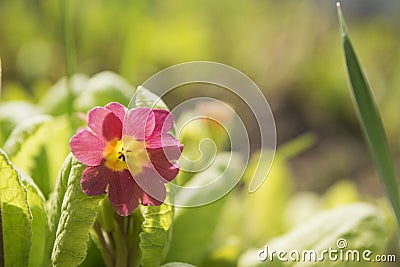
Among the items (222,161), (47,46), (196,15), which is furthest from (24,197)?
(196,15)

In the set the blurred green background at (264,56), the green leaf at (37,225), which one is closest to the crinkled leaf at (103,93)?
the green leaf at (37,225)

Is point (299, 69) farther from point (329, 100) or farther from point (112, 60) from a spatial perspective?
point (112, 60)

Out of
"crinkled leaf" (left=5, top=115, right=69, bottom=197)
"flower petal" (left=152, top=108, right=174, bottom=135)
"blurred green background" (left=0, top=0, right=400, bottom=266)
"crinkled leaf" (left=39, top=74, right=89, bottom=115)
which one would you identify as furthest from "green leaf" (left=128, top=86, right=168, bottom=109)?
"blurred green background" (left=0, top=0, right=400, bottom=266)

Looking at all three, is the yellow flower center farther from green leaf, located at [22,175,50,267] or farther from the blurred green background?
the blurred green background

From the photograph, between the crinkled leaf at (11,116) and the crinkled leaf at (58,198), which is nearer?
the crinkled leaf at (58,198)

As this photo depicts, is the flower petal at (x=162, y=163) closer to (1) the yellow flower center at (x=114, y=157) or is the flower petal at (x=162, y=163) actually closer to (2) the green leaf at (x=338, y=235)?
(1) the yellow flower center at (x=114, y=157)

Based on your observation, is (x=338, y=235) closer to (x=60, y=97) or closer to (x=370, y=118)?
(x=370, y=118)

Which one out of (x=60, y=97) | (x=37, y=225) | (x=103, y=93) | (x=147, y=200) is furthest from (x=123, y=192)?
(x=60, y=97)
